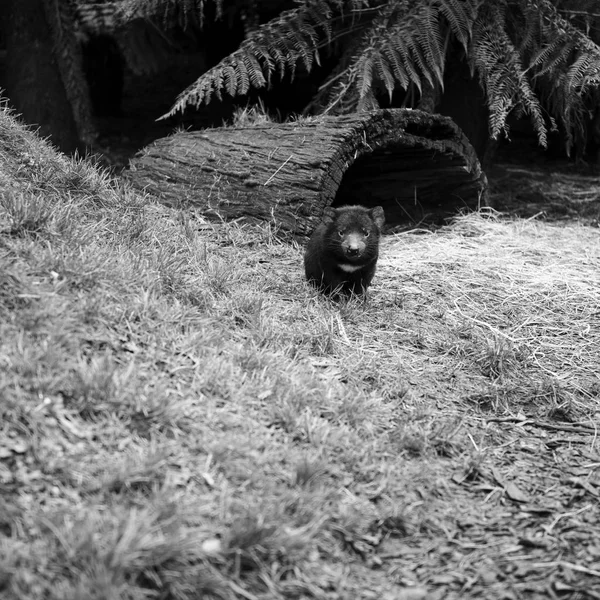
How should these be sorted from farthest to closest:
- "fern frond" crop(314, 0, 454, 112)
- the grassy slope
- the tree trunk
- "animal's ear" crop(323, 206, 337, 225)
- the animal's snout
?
the tree trunk < "fern frond" crop(314, 0, 454, 112) < "animal's ear" crop(323, 206, 337, 225) < the animal's snout < the grassy slope

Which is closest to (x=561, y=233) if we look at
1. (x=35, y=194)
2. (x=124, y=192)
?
(x=124, y=192)

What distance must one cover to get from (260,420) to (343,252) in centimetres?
181

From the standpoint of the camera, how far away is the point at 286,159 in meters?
5.61

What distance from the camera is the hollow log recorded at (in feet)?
18.1

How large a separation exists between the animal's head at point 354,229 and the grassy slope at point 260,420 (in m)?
0.40

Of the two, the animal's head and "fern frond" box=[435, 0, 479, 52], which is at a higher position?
"fern frond" box=[435, 0, 479, 52]

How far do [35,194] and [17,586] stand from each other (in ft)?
10.5

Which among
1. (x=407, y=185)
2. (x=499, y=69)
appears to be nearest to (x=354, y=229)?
(x=407, y=185)

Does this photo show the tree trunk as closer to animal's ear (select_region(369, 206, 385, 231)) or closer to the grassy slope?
the grassy slope

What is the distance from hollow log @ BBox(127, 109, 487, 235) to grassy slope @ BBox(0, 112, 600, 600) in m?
0.39

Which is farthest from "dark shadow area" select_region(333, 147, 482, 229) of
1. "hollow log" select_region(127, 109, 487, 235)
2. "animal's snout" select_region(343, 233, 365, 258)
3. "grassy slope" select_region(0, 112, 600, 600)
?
"animal's snout" select_region(343, 233, 365, 258)

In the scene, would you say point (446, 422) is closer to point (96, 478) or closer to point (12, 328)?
point (96, 478)

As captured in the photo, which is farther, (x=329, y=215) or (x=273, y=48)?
(x=273, y=48)

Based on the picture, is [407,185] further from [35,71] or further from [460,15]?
[35,71]
